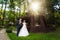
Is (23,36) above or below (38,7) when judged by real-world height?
below

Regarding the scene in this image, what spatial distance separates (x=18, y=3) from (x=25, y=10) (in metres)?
0.90

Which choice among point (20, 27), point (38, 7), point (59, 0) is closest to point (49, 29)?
point (38, 7)

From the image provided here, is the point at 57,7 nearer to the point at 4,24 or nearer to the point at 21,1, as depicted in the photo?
the point at 21,1

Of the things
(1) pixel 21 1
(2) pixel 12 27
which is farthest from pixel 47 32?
(1) pixel 21 1

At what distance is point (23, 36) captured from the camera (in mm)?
12094

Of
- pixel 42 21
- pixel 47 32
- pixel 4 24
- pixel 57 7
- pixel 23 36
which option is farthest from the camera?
pixel 57 7

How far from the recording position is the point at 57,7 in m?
17.0

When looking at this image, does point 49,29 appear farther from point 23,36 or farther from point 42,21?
point 23,36

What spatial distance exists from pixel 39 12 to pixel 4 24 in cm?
265

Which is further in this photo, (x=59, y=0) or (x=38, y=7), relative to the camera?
(x=59, y=0)

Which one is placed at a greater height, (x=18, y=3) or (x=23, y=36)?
(x=18, y=3)

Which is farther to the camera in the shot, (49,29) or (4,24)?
(4,24)

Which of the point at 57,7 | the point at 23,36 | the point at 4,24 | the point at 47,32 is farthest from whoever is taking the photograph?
the point at 57,7

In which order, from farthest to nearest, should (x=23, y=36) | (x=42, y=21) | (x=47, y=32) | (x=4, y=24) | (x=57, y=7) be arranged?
(x=57, y=7)
(x=4, y=24)
(x=42, y=21)
(x=47, y=32)
(x=23, y=36)
